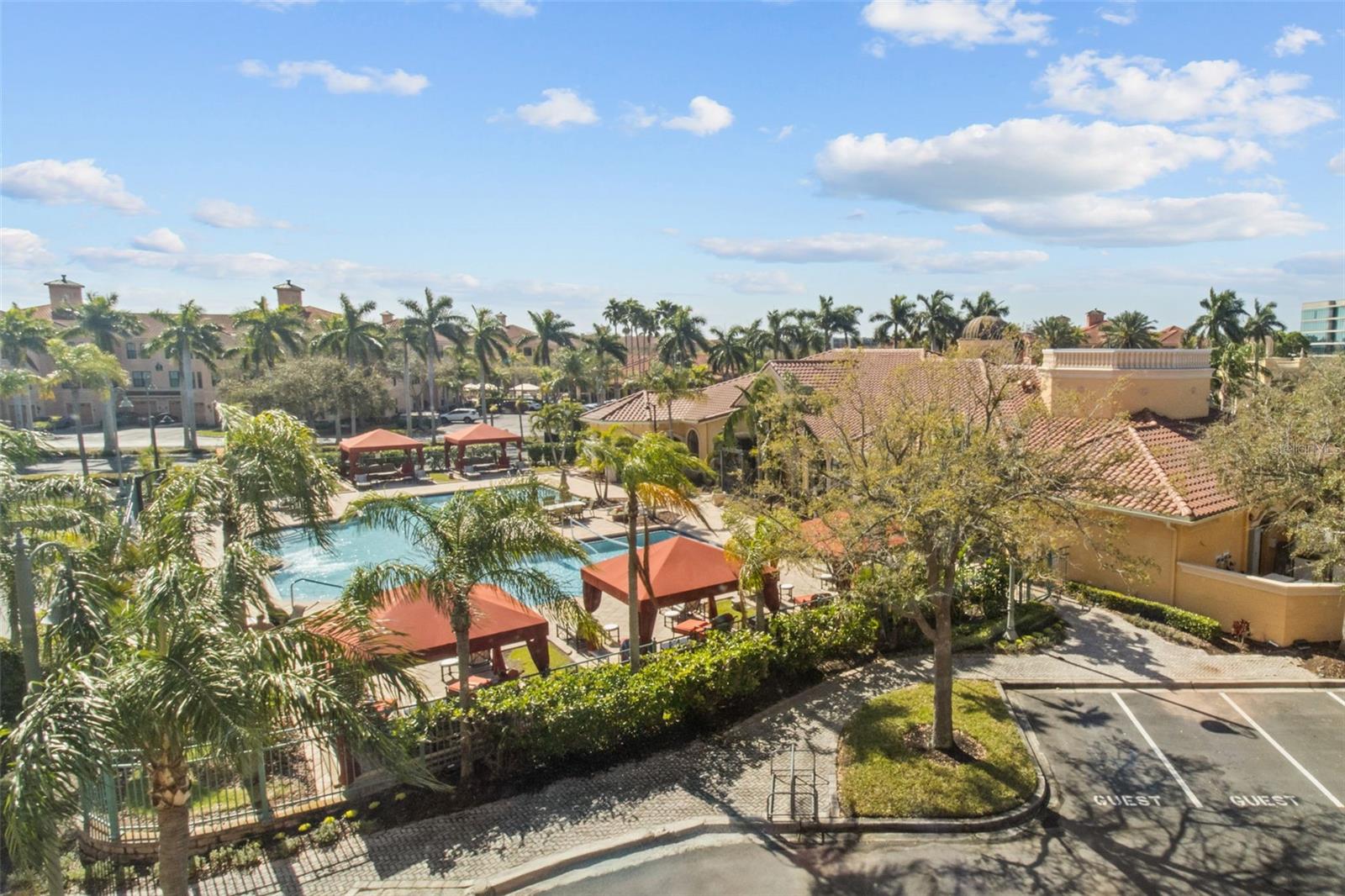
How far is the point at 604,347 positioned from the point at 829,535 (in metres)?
58.0

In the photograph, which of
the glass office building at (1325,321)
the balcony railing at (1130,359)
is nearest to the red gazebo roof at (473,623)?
the balcony railing at (1130,359)

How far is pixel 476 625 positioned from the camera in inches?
577

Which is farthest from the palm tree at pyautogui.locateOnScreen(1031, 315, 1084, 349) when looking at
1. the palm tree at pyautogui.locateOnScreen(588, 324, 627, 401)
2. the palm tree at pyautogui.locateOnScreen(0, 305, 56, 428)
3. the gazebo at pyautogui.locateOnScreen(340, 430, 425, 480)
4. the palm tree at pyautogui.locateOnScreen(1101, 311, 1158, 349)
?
the palm tree at pyautogui.locateOnScreen(0, 305, 56, 428)

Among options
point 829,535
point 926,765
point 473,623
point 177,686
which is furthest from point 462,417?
A: point 177,686

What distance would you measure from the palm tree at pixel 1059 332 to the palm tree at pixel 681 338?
27.7 m

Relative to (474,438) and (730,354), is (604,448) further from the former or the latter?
(730,354)

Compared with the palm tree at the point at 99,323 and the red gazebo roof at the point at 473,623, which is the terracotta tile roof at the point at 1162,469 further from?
the palm tree at the point at 99,323

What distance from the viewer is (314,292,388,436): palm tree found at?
187 ft

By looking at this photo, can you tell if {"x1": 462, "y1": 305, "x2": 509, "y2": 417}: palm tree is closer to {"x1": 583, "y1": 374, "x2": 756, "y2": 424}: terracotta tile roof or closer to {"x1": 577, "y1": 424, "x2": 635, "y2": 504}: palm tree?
{"x1": 583, "y1": 374, "x2": 756, "y2": 424}: terracotta tile roof

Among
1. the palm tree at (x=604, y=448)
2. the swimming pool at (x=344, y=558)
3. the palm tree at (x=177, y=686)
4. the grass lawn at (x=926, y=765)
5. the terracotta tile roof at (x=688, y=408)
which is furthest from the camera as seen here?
the terracotta tile roof at (x=688, y=408)

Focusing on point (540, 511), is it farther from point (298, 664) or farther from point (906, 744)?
point (906, 744)

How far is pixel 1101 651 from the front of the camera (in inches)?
721

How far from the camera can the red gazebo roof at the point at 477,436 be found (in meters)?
45.3

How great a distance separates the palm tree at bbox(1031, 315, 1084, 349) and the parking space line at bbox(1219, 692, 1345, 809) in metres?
50.3
